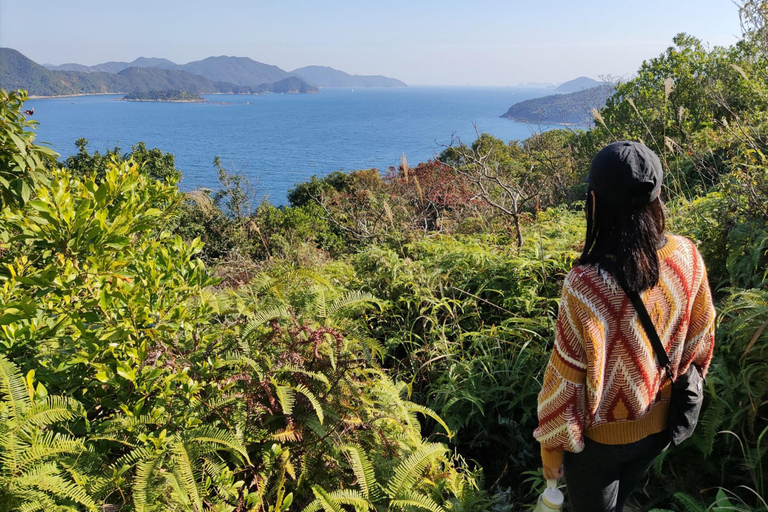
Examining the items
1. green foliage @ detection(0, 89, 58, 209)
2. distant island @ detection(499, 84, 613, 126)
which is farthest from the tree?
green foliage @ detection(0, 89, 58, 209)

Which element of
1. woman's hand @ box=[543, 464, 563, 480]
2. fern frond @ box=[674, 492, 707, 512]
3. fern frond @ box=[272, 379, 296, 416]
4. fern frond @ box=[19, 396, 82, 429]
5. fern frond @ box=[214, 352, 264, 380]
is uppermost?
fern frond @ box=[19, 396, 82, 429]

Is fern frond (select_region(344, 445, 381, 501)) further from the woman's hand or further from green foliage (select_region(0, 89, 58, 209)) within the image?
green foliage (select_region(0, 89, 58, 209))

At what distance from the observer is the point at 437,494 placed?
7.11ft

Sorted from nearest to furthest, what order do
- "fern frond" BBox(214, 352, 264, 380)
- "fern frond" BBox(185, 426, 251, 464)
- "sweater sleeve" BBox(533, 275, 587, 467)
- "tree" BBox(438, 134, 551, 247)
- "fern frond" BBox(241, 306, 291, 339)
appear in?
"sweater sleeve" BBox(533, 275, 587, 467)
"fern frond" BBox(185, 426, 251, 464)
"fern frond" BBox(214, 352, 264, 380)
"fern frond" BBox(241, 306, 291, 339)
"tree" BBox(438, 134, 551, 247)

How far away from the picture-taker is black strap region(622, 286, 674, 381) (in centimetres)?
139

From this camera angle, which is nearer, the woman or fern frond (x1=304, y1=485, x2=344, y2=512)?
the woman

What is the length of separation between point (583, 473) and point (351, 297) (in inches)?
51.8

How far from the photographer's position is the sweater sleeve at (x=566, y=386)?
4.66 feet

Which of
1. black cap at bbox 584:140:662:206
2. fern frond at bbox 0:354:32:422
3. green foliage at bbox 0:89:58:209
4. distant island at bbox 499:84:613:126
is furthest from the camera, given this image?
distant island at bbox 499:84:613:126

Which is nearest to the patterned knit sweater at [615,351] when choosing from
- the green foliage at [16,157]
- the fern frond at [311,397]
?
the fern frond at [311,397]

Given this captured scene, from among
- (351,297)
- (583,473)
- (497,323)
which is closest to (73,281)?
(351,297)

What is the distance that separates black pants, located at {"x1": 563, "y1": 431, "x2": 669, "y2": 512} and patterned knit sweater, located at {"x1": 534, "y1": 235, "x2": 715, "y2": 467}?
42 millimetres

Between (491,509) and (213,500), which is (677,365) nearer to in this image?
(491,509)

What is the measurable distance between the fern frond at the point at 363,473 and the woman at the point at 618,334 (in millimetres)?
712
